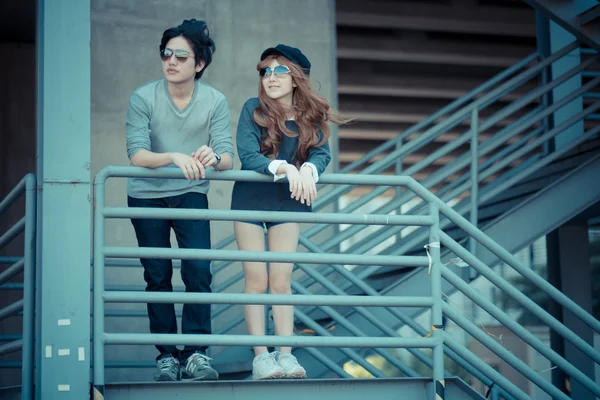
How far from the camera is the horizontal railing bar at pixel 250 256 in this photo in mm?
3932

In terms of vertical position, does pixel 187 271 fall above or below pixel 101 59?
below

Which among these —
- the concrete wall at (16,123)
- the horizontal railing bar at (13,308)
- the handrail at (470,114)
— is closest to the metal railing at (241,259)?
the horizontal railing bar at (13,308)

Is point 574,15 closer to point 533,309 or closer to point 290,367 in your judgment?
point 533,309

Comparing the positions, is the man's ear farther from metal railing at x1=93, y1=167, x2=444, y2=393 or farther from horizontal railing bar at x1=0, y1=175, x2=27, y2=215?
horizontal railing bar at x1=0, y1=175, x2=27, y2=215

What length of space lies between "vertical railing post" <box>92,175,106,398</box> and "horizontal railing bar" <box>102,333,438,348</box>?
0.04 metres

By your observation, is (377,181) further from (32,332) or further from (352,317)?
(352,317)

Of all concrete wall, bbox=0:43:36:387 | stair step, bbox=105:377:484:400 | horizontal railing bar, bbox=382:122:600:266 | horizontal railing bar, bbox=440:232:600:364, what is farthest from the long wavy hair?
concrete wall, bbox=0:43:36:387

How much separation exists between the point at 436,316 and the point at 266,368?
2.80ft

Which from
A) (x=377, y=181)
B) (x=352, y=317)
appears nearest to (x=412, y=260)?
(x=377, y=181)

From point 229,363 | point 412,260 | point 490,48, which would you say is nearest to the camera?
point 412,260

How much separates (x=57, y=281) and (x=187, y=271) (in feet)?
2.44

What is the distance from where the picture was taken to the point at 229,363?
5973mm

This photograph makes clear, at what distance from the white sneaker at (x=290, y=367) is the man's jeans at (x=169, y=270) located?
0.42 metres

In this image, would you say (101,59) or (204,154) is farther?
(101,59)
